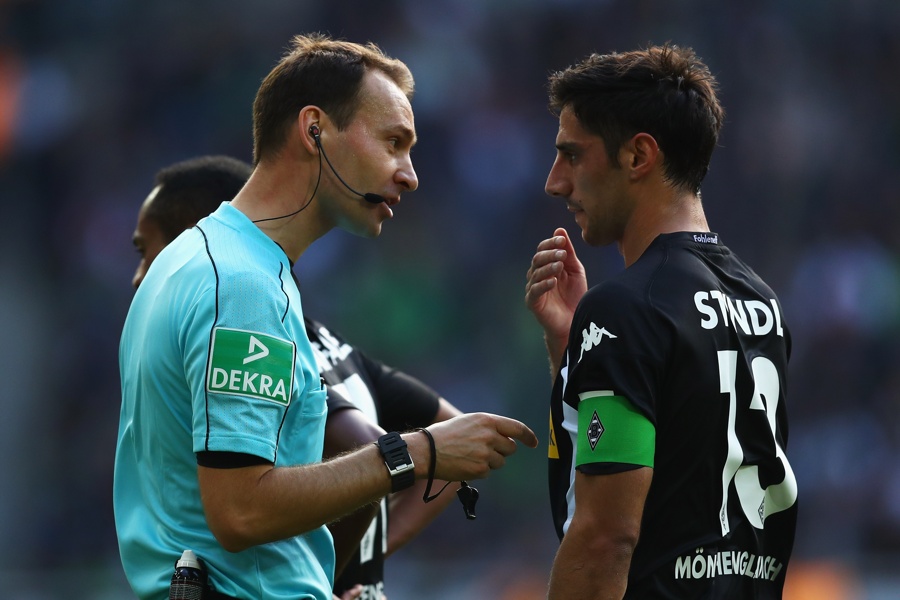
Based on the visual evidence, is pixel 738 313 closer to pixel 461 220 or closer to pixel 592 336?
pixel 592 336

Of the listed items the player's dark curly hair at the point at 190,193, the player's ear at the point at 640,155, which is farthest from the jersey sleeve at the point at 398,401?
the player's ear at the point at 640,155

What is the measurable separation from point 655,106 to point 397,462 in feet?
3.97

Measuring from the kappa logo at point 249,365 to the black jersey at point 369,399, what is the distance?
1.00m

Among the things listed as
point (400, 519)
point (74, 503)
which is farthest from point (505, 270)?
point (400, 519)

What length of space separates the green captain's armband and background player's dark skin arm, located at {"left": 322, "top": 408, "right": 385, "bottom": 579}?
0.84 m

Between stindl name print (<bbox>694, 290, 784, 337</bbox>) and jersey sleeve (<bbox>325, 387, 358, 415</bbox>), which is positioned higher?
stindl name print (<bbox>694, 290, 784, 337</bbox>)

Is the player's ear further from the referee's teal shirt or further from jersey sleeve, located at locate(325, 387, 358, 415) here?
jersey sleeve, located at locate(325, 387, 358, 415)

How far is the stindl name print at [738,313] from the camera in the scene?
2.97 meters

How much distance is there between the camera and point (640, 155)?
10.6 ft

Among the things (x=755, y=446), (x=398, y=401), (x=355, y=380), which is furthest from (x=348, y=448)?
(x=755, y=446)

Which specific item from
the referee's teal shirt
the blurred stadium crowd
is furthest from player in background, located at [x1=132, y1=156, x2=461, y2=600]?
the blurred stadium crowd

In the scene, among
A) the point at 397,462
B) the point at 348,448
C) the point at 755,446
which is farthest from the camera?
the point at 348,448

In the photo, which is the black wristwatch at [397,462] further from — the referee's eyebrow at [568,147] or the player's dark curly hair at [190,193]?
the player's dark curly hair at [190,193]

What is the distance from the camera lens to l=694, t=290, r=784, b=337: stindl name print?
2.97 meters
